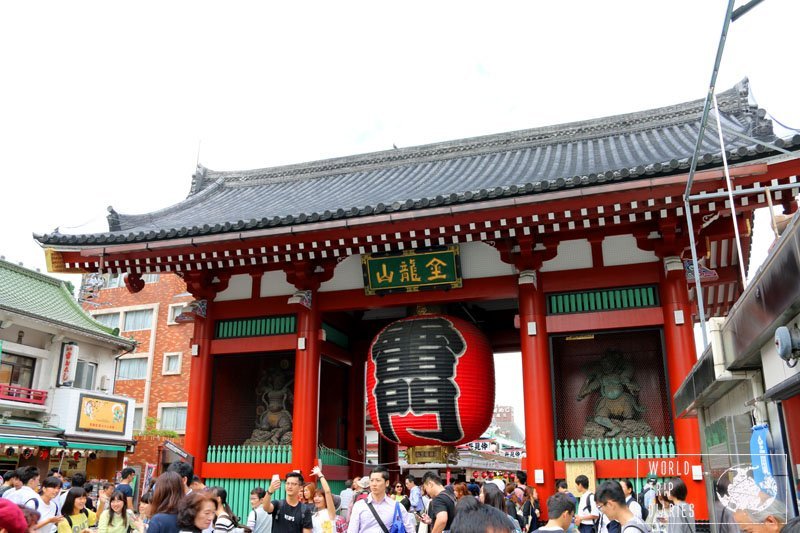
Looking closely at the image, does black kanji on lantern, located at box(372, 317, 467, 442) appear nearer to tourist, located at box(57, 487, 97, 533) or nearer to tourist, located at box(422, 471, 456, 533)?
tourist, located at box(422, 471, 456, 533)

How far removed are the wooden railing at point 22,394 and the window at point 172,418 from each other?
8.58m

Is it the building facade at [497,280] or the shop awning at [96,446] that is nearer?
the building facade at [497,280]

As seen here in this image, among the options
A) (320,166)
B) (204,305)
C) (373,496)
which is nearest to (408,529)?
(373,496)

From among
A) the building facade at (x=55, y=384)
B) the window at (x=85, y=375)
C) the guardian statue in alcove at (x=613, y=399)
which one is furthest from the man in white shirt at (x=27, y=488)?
the window at (x=85, y=375)

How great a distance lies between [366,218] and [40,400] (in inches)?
792

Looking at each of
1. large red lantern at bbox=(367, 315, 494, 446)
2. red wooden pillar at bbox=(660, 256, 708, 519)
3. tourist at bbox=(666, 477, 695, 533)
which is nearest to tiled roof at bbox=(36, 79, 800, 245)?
red wooden pillar at bbox=(660, 256, 708, 519)

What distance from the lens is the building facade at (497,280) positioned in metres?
10.0

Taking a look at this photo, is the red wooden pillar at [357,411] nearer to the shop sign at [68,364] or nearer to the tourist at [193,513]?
the tourist at [193,513]

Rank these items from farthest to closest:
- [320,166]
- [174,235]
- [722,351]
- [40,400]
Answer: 1. [40,400]
2. [320,166]
3. [174,235]
4. [722,351]

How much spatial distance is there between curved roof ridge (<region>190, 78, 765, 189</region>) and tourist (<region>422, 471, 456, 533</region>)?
10.0m

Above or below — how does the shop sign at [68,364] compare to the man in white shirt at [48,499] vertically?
above

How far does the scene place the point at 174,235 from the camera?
11.6 meters

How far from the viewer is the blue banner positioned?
4.02m

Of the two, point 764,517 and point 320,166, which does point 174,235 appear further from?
point 764,517
